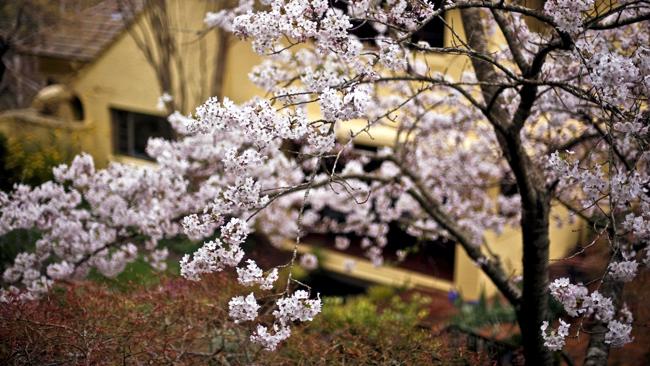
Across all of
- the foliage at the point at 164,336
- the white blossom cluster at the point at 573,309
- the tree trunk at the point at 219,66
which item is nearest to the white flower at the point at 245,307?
the foliage at the point at 164,336

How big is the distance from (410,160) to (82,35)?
8.97 metres

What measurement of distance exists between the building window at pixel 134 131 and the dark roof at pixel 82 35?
132 cm

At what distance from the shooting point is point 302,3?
10.6 ft

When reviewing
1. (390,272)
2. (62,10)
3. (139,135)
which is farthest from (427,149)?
(62,10)

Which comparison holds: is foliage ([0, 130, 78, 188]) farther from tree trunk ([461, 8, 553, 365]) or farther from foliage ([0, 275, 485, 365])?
tree trunk ([461, 8, 553, 365])

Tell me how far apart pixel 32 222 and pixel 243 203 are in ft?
8.29

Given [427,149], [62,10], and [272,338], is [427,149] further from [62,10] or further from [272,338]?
[62,10]

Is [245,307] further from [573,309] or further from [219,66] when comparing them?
[219,66]

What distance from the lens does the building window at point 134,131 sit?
13352 millimetres

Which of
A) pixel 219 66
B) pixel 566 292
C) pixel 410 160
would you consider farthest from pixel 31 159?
pixel 566 292

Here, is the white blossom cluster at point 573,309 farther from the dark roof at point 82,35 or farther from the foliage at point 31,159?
the dark roof at point 82,35

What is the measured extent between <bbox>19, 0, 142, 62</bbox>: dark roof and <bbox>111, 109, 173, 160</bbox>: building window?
1317mm

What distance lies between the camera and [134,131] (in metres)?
13.6

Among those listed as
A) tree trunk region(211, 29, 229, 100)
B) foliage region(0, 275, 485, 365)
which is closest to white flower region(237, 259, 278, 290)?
foliage region(0, 275, 485, 365)
